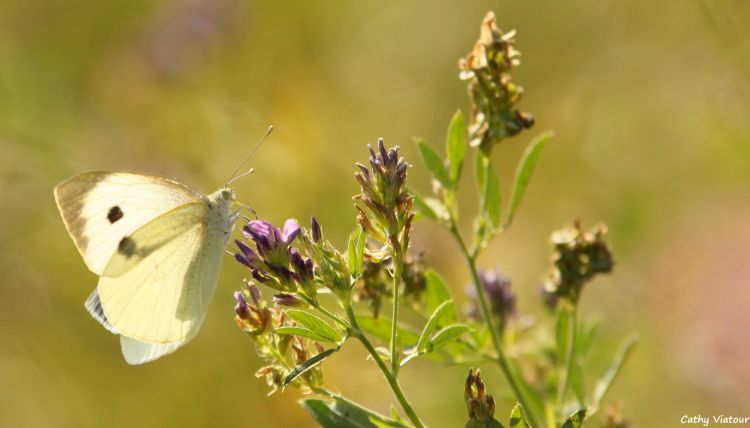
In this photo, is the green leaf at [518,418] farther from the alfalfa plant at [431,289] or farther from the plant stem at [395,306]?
the plant stem at [395,306]

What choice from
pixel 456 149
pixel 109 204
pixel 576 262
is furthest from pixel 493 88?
pixel 109 204

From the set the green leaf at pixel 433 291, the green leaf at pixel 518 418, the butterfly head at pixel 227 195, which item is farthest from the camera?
the butterfly head at pixel 227 195

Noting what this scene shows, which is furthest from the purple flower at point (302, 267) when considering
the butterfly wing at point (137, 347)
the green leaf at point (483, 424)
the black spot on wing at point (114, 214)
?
the black spot on wing at point (114, 214)

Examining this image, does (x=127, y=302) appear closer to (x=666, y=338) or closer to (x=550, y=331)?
(x=550, y=331)

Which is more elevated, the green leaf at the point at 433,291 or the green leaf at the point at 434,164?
the green leaf at the point at 434,164

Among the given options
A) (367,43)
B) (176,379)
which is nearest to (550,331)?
(176,379)

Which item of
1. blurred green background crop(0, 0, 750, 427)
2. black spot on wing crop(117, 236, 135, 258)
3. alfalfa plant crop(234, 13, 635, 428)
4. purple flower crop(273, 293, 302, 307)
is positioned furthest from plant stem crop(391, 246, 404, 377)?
blurred green background crop(0, 0, 750, 427)
